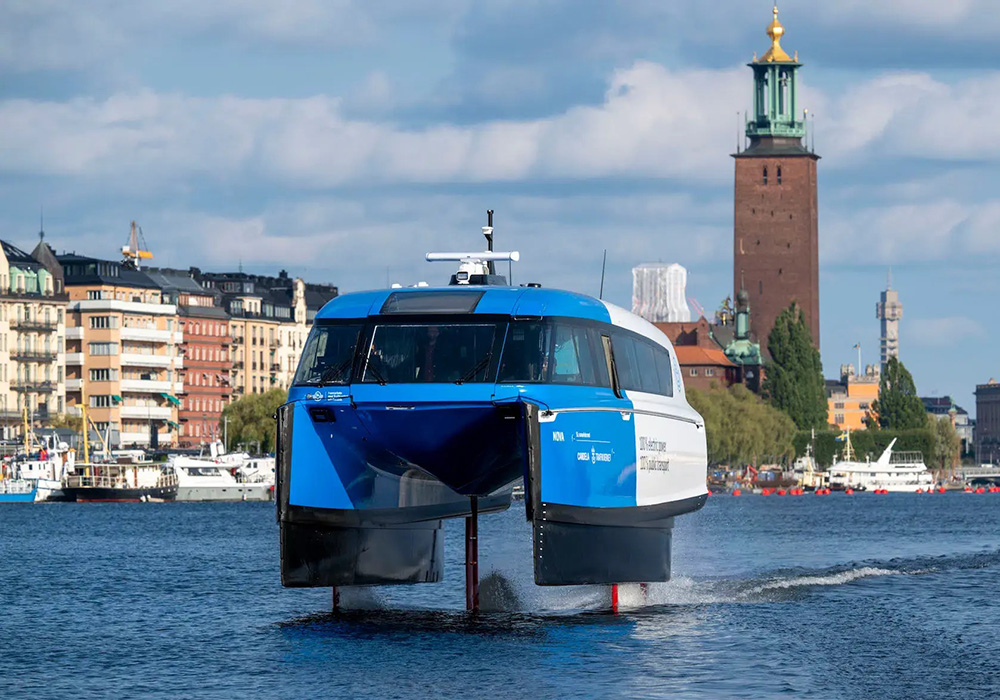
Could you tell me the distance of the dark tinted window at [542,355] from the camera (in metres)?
33.7

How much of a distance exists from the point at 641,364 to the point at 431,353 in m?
4.61

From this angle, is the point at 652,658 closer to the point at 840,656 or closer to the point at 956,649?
the point at 840,656

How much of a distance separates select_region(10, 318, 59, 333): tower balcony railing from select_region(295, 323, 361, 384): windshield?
147m

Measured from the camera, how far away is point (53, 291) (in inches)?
7219

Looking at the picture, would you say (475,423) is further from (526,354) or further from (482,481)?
(482,481)

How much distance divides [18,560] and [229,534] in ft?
73.3

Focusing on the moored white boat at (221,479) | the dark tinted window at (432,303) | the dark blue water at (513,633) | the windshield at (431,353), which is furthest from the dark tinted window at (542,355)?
the moored white boat at (221,479)

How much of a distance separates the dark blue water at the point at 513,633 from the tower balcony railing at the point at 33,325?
11822 centimetres

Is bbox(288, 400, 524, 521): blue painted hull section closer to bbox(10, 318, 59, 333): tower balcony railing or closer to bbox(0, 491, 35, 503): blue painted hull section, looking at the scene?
bbox(0, 491, 35, 503): blue painted hull section

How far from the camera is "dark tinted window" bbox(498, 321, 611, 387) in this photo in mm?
33688

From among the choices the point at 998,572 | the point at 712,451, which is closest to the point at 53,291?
the point at 712,451

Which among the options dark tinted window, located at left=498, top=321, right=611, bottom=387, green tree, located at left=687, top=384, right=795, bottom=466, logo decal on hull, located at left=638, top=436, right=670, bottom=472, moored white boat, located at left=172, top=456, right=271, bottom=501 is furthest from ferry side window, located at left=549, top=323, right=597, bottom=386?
green tree, located at left=687, top=384, right=795, bottom=466

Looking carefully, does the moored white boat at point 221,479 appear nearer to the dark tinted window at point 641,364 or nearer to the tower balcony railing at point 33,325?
the tower balcony railing at point 33,325

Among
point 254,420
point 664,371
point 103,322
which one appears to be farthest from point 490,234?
point 103,322
